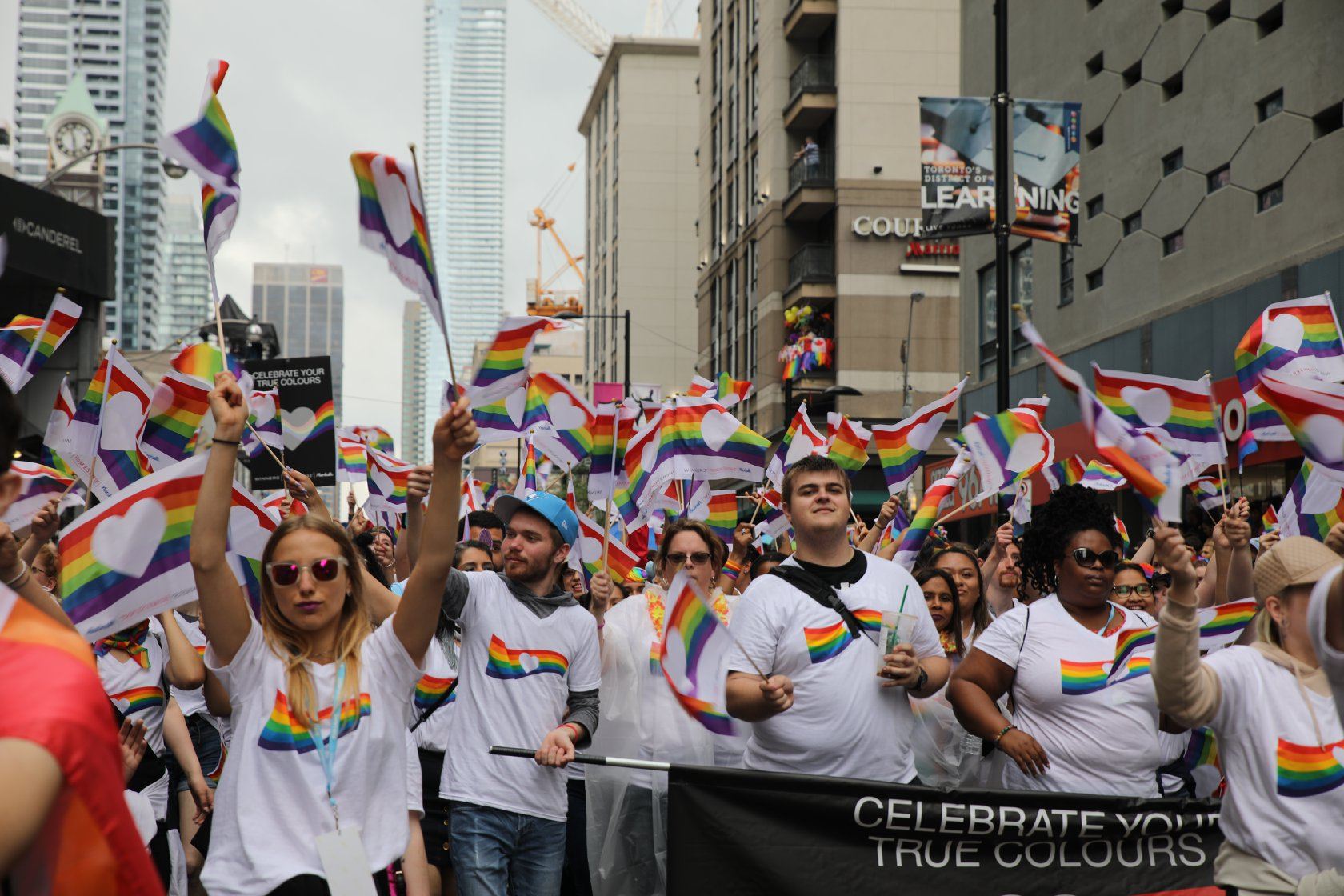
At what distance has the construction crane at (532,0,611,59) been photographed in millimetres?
183000

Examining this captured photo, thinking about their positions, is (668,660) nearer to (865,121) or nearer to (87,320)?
A: (87,320)

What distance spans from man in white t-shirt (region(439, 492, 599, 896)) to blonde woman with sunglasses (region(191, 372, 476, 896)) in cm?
155

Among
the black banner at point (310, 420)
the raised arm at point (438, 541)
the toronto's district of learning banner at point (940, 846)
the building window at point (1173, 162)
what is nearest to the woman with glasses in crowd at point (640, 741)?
the toronto's district of learning banner at point (940, 846)

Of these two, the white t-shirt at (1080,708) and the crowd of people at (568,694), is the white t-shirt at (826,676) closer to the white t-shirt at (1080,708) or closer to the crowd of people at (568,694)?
the crowd of people at (568,694)

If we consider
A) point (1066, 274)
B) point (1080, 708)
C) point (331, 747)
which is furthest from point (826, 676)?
point (1066, 274)

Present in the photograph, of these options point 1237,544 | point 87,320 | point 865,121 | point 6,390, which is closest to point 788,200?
point 865,121

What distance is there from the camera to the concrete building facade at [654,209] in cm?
9225

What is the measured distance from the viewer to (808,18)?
4531 centimetres

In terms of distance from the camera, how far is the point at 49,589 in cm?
613

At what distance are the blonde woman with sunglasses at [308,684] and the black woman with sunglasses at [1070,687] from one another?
7.30 feet

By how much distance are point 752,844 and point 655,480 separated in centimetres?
535

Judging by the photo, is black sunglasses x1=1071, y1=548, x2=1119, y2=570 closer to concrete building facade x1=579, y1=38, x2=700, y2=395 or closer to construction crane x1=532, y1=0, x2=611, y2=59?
concrete building facade x1=579, y1=38, x2=700, y2=395

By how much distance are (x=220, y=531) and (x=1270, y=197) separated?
58.5 feet

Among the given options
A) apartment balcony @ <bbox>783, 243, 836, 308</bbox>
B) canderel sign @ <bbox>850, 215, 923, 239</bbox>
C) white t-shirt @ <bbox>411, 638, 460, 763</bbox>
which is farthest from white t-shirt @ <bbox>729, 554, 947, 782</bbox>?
apartment balcony @ <bbox>783, 243, 836, 308</bbox>
